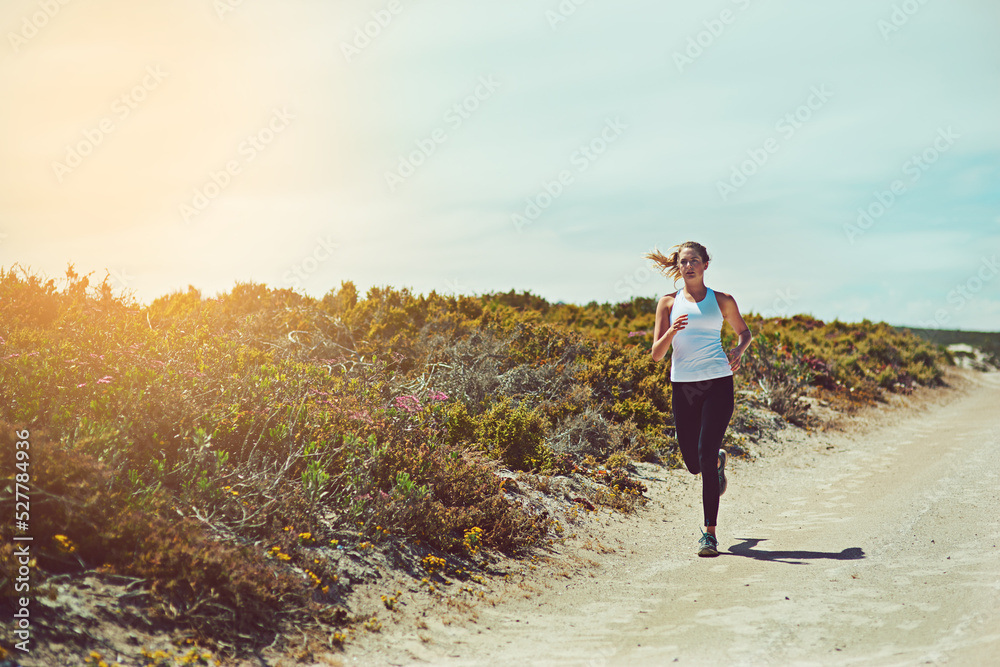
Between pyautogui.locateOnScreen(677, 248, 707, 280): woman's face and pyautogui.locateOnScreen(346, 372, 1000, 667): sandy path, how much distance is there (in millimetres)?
2526

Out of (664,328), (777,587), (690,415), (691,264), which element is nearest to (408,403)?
(664,328)

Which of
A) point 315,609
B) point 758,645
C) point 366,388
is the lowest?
point 758,645

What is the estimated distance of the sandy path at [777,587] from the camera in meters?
3.92

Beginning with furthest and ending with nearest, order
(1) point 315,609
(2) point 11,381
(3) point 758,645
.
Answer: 1. (2) point 11,381
2. (1) point 315,609
3. (3) point 758,645

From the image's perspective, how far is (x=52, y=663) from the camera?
3316 mm

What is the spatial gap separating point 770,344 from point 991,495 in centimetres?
797

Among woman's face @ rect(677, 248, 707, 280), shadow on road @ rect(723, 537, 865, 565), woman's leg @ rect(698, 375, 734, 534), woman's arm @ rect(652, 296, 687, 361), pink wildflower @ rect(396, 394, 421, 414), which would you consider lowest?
shadow on road @ rect(723, 537, 865, 565)

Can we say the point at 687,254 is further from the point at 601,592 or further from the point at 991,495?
the point at 991,495

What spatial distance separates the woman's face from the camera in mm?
5852

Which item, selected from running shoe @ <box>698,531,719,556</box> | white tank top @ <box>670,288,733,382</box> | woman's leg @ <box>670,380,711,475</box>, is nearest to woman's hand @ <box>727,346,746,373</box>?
white tank top @ <box>670,288,733,382</box>

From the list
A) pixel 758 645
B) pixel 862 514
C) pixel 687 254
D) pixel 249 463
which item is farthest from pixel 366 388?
pixel 862 514

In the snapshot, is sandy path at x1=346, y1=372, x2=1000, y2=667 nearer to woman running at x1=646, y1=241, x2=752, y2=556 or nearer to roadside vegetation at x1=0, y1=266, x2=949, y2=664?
roadside vegetation at x1=0, y1=266, x2=949, y2=664

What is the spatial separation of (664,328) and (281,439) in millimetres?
3590

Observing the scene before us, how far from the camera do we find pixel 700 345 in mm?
5723
